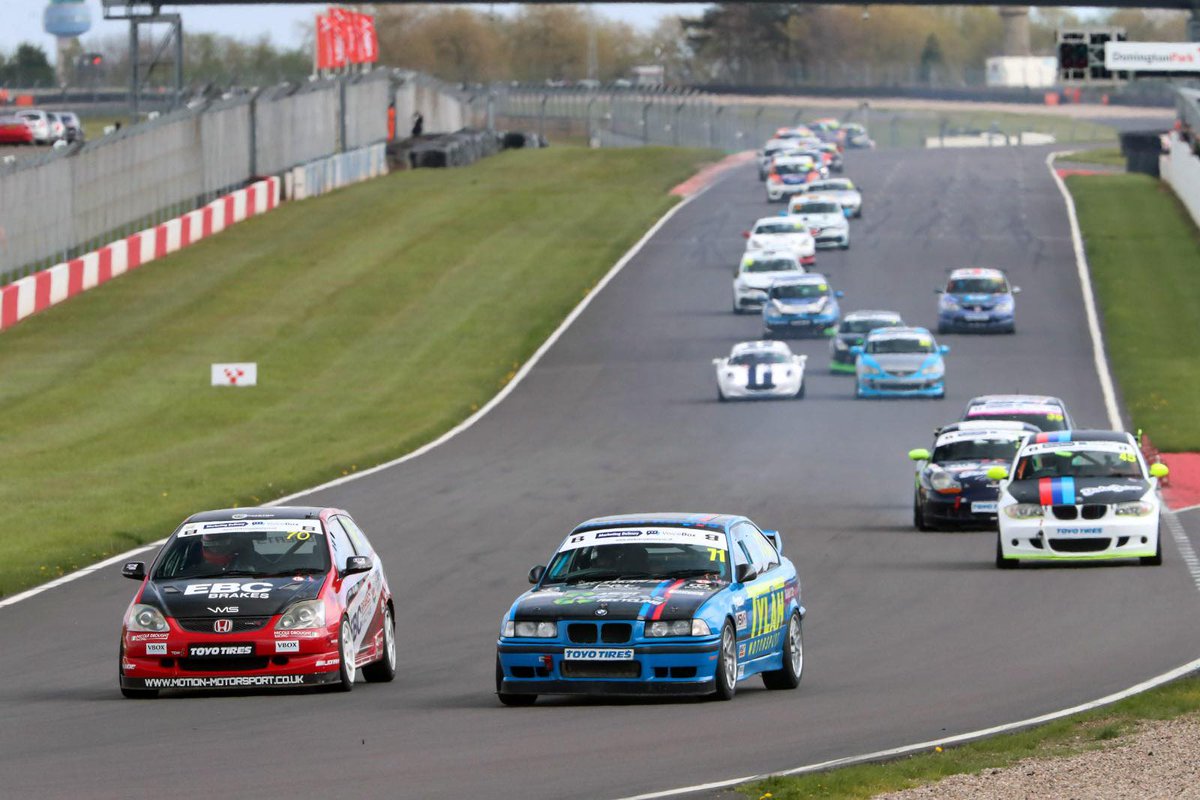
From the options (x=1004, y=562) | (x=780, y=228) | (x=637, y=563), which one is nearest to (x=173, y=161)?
(x=780, y=228)

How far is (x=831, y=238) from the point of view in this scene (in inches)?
2490

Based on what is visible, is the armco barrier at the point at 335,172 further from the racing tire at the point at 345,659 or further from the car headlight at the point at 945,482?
the racing tire at the point at 345,659

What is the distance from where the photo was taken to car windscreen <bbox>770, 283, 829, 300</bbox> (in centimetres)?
4906

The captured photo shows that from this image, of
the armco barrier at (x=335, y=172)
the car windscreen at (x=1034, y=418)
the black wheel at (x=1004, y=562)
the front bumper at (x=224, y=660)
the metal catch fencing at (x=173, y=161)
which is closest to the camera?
the front bumper at (x=224, y=660)

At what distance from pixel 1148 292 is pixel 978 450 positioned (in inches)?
1150

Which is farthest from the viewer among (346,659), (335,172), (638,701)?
(335,172)

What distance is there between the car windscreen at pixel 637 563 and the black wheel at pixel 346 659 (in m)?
1.51

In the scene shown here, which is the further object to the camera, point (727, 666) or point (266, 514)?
point (266, 514)

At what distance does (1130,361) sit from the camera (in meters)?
45.5

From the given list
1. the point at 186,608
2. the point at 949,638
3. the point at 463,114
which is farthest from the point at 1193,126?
the point at 186,608

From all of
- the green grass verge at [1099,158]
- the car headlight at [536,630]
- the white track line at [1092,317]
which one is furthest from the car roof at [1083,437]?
the green grass verge at [1099,158]

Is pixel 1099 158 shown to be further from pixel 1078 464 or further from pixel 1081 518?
pixel 1081 518

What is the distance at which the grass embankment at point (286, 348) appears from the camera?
31.9m

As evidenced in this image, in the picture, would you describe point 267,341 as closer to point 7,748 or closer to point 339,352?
point 339,352
